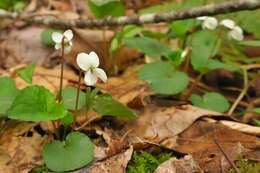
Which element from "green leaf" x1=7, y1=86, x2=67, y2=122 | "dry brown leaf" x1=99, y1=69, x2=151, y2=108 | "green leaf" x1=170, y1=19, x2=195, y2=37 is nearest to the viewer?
"green leaf" x1=7, y1=86, x2=67, y2=122

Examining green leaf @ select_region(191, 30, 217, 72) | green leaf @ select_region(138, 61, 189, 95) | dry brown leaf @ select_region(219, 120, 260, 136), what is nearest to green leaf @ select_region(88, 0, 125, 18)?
green leaf @ select_region(191, 30, 217, 72)

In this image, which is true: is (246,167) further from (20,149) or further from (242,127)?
(20,149)

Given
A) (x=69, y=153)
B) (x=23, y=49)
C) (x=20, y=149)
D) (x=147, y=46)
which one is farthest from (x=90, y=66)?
(x=23, y=49)

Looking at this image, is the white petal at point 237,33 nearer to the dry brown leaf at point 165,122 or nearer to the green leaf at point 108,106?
the dry brown leaf at point 165,122

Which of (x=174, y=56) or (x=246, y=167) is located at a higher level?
(x=174, y=56)

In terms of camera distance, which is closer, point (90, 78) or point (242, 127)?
point (90, 78)

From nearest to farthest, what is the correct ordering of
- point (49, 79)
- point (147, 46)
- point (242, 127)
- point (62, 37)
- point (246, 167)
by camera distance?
point (246, 167)
point (62, 37)
point (242, 127)
point (147, 46)
point (49, 79)

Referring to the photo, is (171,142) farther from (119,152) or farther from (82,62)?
(82,62)

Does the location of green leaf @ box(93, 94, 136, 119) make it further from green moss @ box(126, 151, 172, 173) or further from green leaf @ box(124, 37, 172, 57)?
green leaf @ box(124, 37, 172, 57)
